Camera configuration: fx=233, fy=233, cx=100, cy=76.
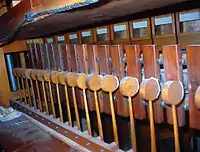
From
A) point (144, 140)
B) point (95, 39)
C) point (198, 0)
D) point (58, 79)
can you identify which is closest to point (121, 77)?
point (58, 79)

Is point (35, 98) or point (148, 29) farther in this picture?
point (35, 98)

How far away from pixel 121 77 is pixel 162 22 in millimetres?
643

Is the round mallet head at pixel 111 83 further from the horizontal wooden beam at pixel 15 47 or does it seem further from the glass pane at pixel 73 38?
the horizontal wooden beam at pixel 15 47

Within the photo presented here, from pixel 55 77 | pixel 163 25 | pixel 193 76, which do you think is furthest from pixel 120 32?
pixel 193 76

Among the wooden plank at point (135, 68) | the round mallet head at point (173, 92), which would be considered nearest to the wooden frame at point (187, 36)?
the wooden plank at point (135, 68)

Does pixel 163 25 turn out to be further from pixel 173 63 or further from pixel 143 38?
pixel 173 63

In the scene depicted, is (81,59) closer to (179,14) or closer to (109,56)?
(109,56)

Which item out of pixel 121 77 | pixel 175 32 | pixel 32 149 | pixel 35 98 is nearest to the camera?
pixel 121 77

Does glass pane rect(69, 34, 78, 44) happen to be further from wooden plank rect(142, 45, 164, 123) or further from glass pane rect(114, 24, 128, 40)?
wooden plank rect(142, 45, 164, 123)

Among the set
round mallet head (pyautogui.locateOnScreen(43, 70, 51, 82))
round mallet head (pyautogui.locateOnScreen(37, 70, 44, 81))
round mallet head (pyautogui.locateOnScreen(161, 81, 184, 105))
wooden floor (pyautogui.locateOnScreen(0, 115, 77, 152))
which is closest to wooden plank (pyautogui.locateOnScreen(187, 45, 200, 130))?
round mallet head (pyautogui.locateOnScreen(161, 81, 184, 105))

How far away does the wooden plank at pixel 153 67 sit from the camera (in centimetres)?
81

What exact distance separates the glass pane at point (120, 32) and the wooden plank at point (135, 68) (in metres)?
0.75

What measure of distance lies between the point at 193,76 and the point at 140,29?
2.93 feet

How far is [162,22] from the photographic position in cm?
144
